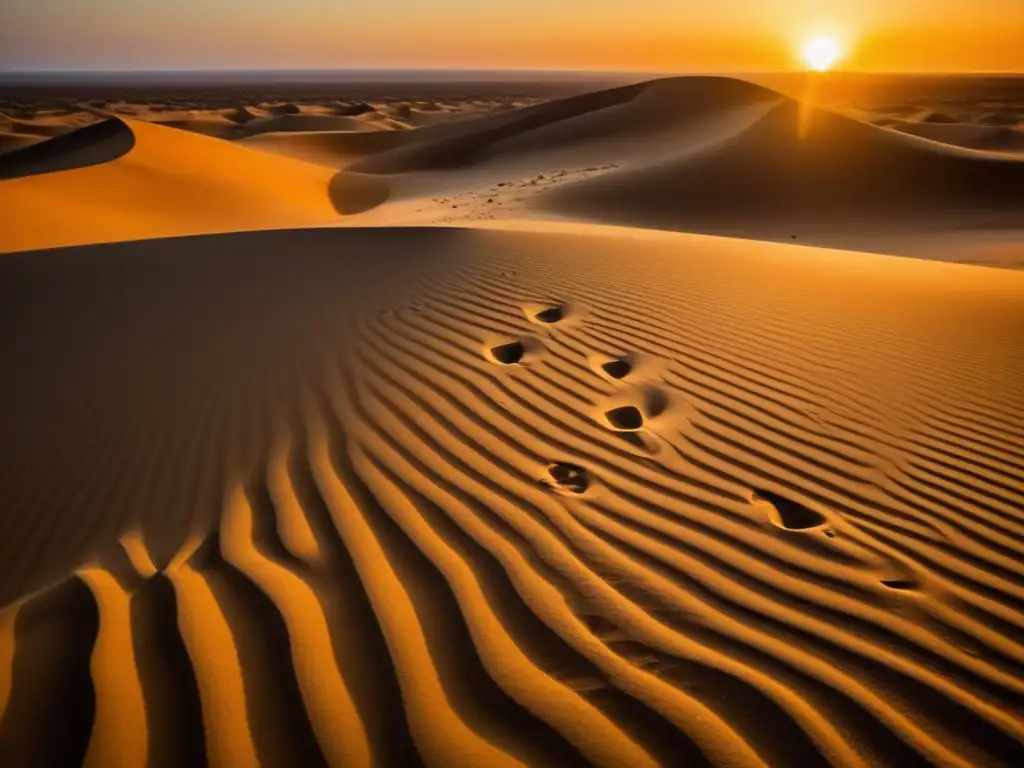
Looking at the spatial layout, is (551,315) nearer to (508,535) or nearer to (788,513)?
(788,513)

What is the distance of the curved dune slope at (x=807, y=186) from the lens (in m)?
14.2

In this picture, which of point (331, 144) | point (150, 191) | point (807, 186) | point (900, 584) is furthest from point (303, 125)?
point (900, 584)

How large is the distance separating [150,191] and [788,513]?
48.3 ft

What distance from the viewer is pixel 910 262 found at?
826 centimetres

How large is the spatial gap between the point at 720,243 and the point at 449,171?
1508 centimetres

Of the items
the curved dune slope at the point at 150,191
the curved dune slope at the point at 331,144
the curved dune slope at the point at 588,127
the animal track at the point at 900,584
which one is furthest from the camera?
the curved dune slope at the point at 331,144

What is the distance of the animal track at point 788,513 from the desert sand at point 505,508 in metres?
0.02

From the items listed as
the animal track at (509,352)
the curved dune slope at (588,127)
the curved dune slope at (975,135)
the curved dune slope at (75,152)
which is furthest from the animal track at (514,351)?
the curved dune slope at (975,135)

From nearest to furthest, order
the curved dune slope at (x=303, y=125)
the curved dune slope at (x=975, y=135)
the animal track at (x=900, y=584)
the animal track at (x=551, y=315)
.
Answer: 1. the animal track at (x=900, y=584)
2. the animal track at (x=551, y=315)
3. the curved dune slope at (x=975, y=135)
4. the curved dune slope at (x=303, y=125)

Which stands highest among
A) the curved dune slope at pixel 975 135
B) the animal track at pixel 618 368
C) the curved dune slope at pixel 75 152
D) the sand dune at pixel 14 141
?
the animal track at pixel 618 368

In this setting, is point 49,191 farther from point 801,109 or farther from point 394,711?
point 801,109

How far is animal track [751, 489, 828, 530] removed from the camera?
2887 mm

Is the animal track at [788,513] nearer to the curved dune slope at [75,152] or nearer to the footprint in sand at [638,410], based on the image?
the footprint in sand at [638,410]

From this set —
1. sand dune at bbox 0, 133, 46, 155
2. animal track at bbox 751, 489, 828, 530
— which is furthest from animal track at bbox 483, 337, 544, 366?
sand dune at bbox 0, 133, 46, 155
